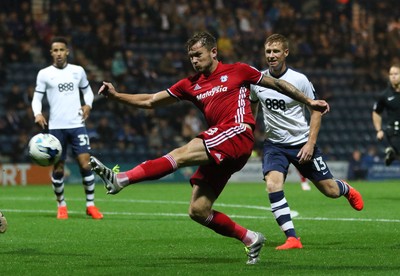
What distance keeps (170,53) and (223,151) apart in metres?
20.2

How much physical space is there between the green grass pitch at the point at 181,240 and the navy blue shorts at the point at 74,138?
0.98 metres

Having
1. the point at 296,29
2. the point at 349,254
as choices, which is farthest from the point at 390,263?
the point at 296,29

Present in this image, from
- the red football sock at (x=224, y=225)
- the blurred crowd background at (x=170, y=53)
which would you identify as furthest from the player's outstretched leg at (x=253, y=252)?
the blurred crowd background at (x=170, y=53)

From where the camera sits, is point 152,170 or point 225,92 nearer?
point 152,170

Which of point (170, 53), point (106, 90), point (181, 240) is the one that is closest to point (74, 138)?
point (181, 240)

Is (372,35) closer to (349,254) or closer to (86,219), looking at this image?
(86,219)

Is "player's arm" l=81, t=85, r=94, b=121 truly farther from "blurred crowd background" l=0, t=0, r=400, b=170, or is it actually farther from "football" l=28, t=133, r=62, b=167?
"blurred crowd background" l=0, t=0, r=400, b=170

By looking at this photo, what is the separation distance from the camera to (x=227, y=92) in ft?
26.7

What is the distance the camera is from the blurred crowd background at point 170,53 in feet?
84.5

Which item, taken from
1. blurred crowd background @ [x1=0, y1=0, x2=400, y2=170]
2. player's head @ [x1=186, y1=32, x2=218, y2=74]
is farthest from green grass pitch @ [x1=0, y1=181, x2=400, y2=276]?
blurred crowd background @ [x1=0, y1=0, x2=400, y2=170]

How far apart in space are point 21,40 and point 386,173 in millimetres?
11223

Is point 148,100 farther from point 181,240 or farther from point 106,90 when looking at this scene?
point 181,240

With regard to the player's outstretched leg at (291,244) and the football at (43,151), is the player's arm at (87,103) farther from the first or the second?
the player's outstretched leg at (291,244)

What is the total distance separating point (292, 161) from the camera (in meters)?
9.95
